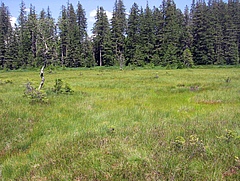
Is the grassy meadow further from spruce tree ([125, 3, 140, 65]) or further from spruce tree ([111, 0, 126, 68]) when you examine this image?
spruce tree ([125, 3, 140, 65])

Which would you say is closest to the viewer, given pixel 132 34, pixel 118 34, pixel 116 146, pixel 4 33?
pixel 116 146

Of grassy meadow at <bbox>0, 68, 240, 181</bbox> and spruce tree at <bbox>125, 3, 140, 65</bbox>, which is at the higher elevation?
spruce tree at <bbox>125, 3, 140, 65</bbox>

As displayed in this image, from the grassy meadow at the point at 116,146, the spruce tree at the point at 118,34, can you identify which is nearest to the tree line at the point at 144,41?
the spruce tree at the point at 118,34

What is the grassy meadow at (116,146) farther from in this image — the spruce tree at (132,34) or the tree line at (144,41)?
the spruce tree at (132,34)

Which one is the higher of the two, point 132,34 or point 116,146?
point 132,34

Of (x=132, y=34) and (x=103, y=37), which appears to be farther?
(x=132, y=34)

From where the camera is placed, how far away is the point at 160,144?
5.31 meters

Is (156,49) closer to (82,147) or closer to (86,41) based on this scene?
(86,41)

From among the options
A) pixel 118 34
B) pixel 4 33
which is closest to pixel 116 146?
pixel 118 34

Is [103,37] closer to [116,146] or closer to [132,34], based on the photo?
[132,34]

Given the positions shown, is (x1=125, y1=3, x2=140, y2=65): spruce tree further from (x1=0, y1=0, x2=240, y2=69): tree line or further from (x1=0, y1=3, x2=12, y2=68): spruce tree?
(x1=0, y1=3, x2=12, y2=68): spruce tree

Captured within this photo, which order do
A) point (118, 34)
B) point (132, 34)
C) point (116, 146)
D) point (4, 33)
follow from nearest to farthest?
point (116, 146) → point (118, 34) → point (132, 34) → point (4, 33)

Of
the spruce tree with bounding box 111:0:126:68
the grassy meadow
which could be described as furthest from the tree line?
the grassy meadow

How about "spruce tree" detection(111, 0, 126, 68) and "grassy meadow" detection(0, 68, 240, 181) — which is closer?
"grassy meadow" detection(0, 68, 240, 181)
